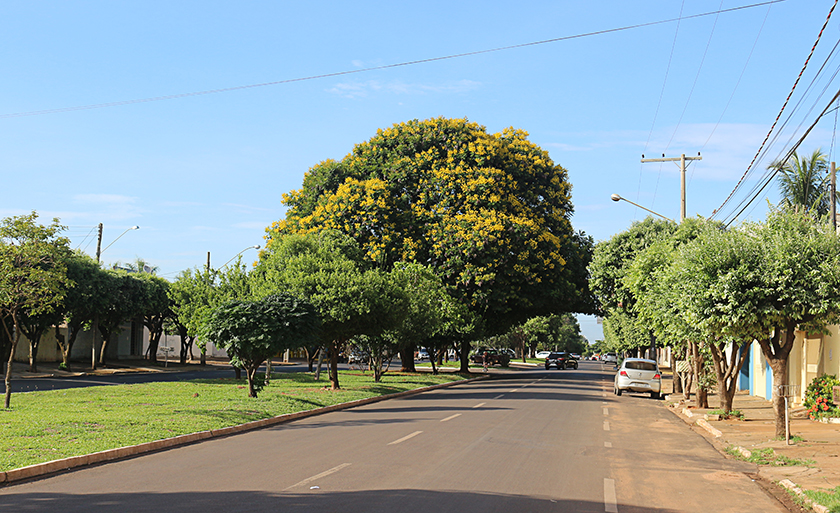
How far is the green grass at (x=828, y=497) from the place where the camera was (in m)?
8.51

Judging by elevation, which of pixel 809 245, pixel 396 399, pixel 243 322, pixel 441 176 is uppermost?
pixel 441 176

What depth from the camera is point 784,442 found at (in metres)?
15.0

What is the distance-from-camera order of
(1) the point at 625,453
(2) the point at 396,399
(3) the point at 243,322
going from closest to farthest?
(1) the point at 625,453 < (3) the point at 243,322 < (2) the point at 396,399

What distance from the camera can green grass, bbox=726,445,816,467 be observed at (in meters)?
12.3

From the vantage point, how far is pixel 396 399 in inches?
1055

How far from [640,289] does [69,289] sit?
31172 mm

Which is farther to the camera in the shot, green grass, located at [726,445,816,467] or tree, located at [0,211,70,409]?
tree, located at [0,211,70,409]

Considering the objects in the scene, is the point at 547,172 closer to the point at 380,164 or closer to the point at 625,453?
the point at 380,164

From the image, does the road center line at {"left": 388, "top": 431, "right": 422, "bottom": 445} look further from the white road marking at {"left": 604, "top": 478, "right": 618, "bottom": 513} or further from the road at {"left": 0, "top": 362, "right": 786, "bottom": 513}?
the white road marking at {"left": 604, "top": 478, "right": 618, "bottom": 513}

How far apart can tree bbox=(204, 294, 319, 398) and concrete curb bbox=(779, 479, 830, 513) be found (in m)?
14.5

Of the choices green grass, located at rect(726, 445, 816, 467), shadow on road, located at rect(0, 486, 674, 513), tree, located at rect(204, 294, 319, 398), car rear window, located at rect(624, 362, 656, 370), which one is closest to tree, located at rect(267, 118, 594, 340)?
car rear window, located at rect(624, 362, 656, 370)

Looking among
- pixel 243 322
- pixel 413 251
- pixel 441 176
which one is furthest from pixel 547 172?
pixel 243 322

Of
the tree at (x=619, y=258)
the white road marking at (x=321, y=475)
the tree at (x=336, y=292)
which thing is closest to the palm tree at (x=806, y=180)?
the tree at (x=619, y=258)

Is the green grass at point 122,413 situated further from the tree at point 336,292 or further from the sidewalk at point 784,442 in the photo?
the sidewalk at point 784,442
